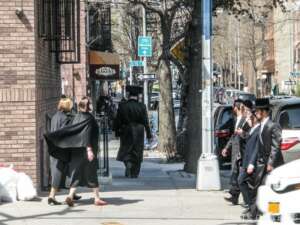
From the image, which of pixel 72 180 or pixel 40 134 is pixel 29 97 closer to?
pixel 40 134

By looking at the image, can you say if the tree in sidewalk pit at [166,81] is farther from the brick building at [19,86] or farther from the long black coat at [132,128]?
the brick building at [19,86]

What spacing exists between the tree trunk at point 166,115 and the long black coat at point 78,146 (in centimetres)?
1277

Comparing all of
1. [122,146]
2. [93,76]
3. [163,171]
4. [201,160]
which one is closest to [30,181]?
[201,160]

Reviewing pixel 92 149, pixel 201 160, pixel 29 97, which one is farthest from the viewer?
pixel 201 160

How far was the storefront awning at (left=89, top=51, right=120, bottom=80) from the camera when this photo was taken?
33.6 metres

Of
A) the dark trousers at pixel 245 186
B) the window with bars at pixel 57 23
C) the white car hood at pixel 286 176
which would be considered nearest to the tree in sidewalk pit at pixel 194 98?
the window with bars at pixel 57 23

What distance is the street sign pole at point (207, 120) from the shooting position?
13.2m

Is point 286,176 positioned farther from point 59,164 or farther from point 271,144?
point 59,164

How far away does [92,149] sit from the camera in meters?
11.2

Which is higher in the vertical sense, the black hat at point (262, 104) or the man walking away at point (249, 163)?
the black hat at point (262, 104)

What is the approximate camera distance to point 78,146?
11148mm

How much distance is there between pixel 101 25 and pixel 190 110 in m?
21.4

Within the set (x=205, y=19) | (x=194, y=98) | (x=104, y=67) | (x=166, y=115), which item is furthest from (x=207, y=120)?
(x=104, y=67)

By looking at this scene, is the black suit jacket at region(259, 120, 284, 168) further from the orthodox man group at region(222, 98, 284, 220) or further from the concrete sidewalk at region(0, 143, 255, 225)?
the concrete sidewalk at region(0, 143, 255, 225)
